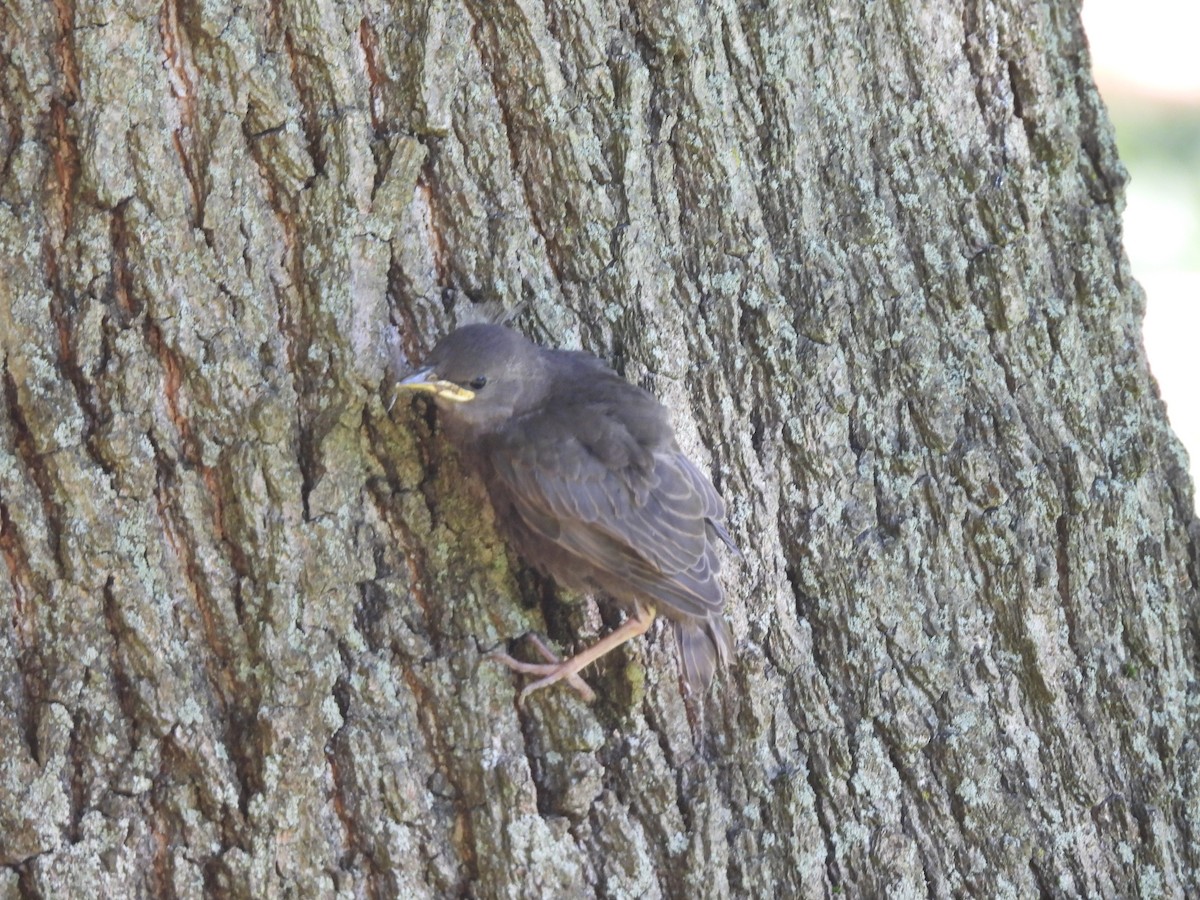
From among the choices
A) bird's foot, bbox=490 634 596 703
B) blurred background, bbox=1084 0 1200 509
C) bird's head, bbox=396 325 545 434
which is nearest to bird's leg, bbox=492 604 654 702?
bird's foot, bbox=490 634 596 703

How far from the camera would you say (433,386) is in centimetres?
296

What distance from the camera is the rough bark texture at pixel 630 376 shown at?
9.30 ft

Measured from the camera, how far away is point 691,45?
10.5ft

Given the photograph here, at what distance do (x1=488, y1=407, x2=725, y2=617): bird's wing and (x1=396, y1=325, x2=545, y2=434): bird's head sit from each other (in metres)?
0.08

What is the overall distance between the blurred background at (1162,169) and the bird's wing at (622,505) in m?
4.52

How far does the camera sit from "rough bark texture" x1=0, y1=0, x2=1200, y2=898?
2836mm

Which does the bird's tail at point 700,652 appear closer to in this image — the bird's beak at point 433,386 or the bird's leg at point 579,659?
the bird's leg at point 579,659

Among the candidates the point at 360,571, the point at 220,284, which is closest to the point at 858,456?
the point at 360,571

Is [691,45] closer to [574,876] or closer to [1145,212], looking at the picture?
[574,876]

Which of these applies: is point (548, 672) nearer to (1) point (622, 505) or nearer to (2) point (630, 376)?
(1) point (622, 505)

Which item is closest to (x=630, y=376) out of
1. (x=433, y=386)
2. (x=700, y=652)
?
(x=433, y=386)

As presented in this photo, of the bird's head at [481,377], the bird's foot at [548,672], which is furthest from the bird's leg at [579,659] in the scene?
the bird's head at [481,377]

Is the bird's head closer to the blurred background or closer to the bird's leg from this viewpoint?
the bird's leg

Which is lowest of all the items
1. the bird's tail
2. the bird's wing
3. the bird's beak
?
the bird's tail
